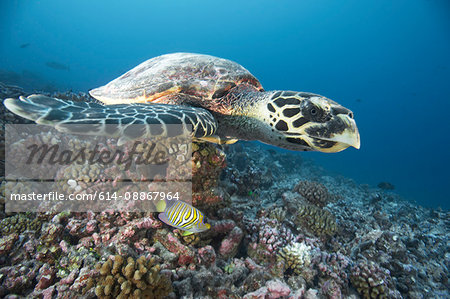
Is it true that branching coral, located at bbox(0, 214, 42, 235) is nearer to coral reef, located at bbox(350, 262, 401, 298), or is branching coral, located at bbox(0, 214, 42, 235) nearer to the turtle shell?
the turtle shell

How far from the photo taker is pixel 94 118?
1444 millimetres

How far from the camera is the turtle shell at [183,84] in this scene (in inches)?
109

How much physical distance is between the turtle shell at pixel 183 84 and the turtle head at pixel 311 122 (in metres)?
0.83

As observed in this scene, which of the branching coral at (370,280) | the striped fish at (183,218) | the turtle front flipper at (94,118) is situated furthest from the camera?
the branching coral at (370,280)

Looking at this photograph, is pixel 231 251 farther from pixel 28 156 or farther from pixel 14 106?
pixel 28 156

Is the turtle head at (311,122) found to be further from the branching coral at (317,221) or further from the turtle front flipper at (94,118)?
A: the branching coral at (317,221)

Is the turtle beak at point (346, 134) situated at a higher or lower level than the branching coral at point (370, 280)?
higher

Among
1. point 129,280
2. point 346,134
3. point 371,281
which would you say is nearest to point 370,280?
point 371,281

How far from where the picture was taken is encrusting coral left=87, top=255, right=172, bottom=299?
1479 millimetres

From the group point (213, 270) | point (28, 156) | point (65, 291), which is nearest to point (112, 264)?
point (65, 291)

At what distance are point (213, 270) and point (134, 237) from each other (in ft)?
2.93

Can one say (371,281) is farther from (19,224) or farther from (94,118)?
(19,224)

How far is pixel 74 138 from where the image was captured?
3098 millimetres

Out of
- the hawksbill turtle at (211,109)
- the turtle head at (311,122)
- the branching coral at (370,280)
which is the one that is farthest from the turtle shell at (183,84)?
the branching coral at (370,280)
